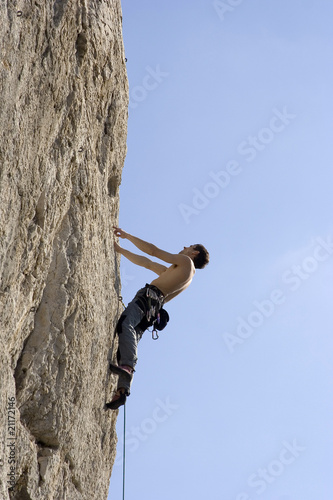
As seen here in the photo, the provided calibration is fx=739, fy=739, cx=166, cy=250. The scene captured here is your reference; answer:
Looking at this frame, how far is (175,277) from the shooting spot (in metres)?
8.94

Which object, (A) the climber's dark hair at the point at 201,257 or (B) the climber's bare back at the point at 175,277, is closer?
(B) the climber's bare back at the point at 175,277

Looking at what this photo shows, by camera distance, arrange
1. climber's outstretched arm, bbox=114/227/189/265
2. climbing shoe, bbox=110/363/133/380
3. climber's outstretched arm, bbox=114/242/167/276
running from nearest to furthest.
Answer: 1. climbing shoe, bbox=110/363/133/380
2. climber's outstretched arm, bbox=114/227/189/265
3. climber's outstretched arm, bbox=114/242/167/276

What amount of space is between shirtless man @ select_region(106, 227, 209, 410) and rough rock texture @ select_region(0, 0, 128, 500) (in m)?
0.23

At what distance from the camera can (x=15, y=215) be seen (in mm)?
6410

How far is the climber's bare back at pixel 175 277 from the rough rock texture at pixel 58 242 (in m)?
0.58

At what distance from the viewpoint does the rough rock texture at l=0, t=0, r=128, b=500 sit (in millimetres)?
6332

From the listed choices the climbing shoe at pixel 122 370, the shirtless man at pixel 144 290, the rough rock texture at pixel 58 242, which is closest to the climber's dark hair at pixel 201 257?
the shirtless man at pixel 144 290

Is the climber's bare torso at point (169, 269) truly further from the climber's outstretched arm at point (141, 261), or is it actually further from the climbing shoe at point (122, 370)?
the climbing shoe at point (122, 370)

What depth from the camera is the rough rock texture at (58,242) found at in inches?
249

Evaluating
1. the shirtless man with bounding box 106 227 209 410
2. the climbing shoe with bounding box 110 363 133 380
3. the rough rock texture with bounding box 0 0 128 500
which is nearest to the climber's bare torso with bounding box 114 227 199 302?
the shirtless man with bounding box 106 227 209 410

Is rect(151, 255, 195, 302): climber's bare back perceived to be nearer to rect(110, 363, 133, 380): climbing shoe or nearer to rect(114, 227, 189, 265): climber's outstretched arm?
rect(114, 227, 189, 265): climber's outstretched arm

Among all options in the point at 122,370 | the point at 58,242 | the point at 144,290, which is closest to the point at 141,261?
the point at 144,290

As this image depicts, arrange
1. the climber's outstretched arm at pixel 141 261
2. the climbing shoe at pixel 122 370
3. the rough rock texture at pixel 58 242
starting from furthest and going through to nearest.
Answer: the climber's outstretched arm at pixel 141 261, the climbing shoe at pixel 122 370, the rough rock texture at pixel 58 242

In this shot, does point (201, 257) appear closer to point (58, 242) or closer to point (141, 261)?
point (141, 261)
